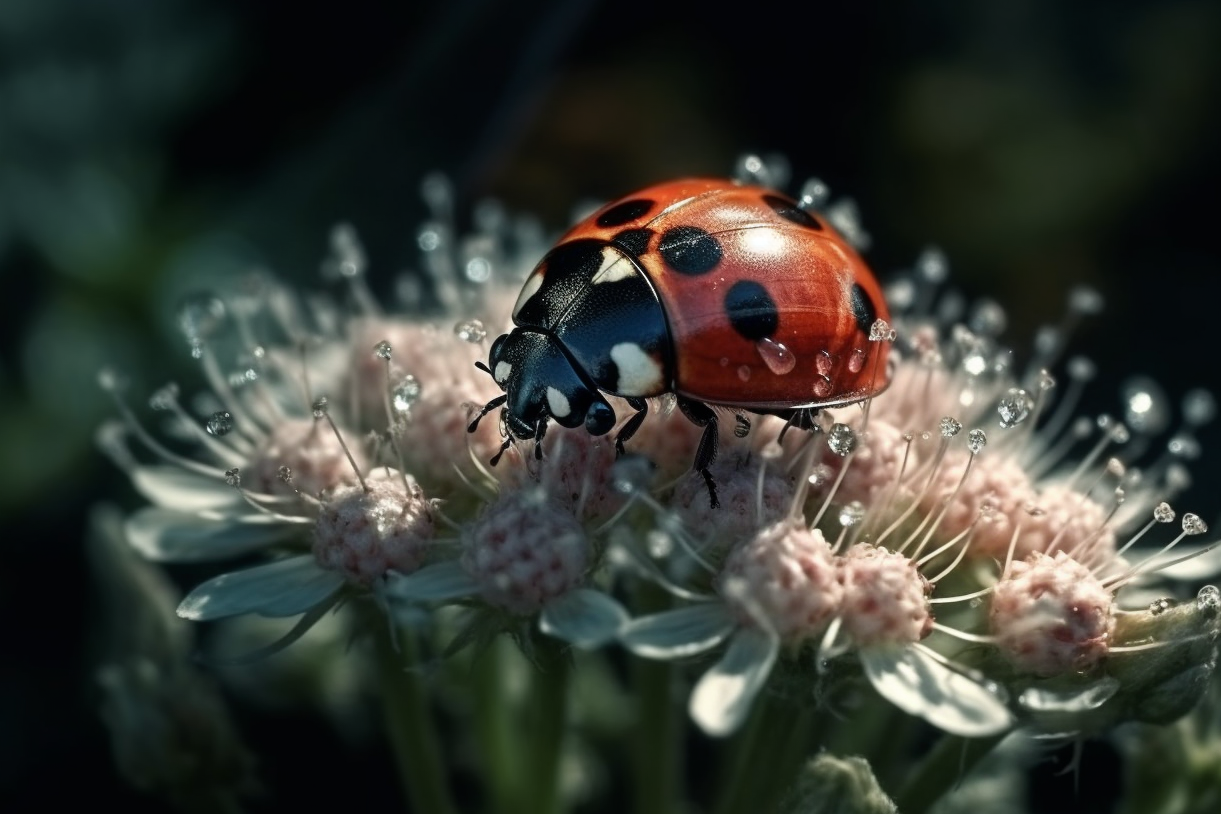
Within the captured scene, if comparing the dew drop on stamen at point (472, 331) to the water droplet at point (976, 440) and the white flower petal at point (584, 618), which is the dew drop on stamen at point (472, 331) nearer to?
the white flower petal at point (584, 618)

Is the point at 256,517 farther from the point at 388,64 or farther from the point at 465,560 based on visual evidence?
the point at 388,64

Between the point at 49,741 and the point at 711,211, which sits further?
the point at 49,741

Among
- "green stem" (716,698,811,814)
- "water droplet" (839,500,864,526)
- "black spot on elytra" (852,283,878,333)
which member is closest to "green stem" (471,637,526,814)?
"green stem" (716,698,811,814)

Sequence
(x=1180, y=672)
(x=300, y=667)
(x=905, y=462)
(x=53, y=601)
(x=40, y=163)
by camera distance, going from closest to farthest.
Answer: (x=1180, y=672) < (x=905, y=462) < (x=300, y=667) < (x=53, y=601) < (x=40, y=163)

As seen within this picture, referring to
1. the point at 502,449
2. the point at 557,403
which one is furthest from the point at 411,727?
the point at 557,403

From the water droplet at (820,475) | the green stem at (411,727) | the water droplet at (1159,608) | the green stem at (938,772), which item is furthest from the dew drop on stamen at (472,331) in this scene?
the water droplet at (1159,608)

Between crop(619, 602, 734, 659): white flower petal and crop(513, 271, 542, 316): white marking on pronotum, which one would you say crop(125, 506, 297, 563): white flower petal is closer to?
crop(513, 271, 542, 316): white marking on pronotum

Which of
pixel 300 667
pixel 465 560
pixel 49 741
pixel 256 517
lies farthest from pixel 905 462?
pixel 49 741

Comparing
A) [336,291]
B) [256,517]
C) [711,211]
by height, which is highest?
[711,211]
